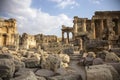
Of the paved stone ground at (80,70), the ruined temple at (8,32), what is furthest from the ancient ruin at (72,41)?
the paved stone ground at (80,70)

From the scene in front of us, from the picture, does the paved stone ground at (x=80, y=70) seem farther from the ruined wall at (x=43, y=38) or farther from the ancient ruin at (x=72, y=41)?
the ruined wall at (x=43, y=38)

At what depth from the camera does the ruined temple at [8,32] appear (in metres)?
37.7

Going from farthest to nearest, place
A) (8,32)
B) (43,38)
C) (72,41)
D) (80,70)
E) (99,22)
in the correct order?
(43,38)
(8,32)
(99,22)
(72,41)
(80,70)

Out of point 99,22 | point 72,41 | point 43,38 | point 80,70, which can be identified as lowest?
point 80,70

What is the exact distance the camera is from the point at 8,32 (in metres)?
39.2

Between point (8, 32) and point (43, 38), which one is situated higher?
point (8, 32)

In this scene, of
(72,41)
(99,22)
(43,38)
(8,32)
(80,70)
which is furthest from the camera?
(43,38)

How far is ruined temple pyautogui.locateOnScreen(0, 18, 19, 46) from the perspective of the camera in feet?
124

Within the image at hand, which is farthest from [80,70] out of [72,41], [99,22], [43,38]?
[43,38]

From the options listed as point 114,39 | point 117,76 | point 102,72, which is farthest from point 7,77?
point 114,39

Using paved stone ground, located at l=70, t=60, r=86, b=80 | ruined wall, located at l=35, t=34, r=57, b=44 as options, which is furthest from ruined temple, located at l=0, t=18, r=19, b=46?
paved stone ground, located at l=70, t=60, r=86, b=80

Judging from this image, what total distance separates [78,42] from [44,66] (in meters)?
17.8

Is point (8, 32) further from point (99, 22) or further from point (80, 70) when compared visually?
point (80, 70)

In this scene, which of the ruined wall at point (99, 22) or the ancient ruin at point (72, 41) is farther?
the ruined wall at point (99, 22)
